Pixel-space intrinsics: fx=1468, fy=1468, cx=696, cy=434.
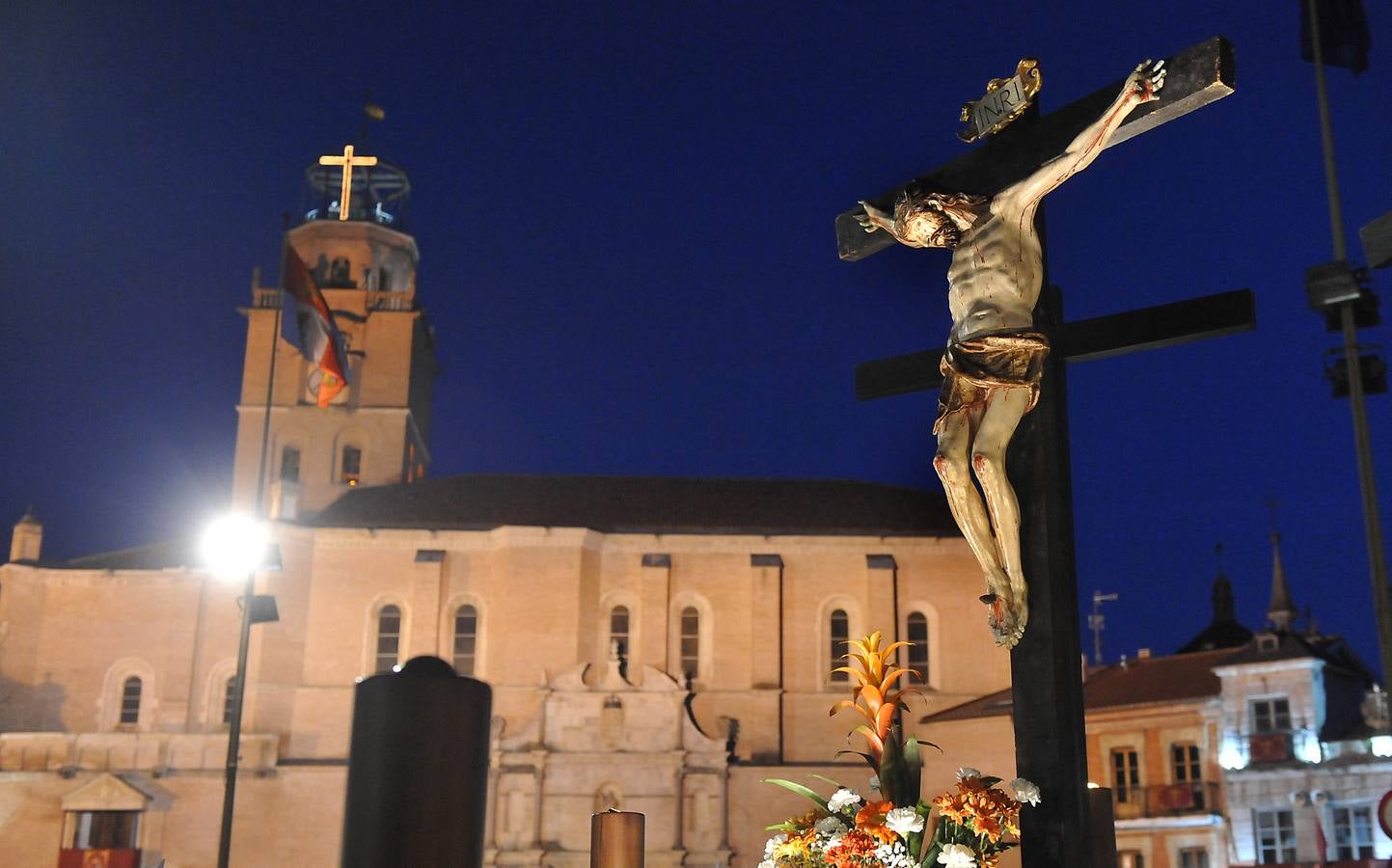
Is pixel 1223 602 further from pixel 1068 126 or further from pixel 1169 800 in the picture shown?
pixel 1068 126

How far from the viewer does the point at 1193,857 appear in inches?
1678

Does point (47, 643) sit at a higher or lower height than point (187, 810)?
Answer: higher

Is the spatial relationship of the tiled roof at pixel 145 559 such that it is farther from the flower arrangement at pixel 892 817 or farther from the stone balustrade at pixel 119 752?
the flower arrangement at pixel 892 817

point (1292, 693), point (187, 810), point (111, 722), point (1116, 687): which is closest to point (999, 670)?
point (1116, 687)

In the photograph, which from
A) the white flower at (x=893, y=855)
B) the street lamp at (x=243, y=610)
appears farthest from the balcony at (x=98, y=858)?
the white flower at (x=893, y=855)

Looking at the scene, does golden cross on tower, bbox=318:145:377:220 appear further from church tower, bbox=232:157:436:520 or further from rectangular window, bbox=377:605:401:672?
rectangular window, bbox=377:605:401:672

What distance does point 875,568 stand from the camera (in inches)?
2008

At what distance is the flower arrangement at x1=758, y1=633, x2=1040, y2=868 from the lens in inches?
252

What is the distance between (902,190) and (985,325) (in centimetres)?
92

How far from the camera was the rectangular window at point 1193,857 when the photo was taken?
4244 centimetres

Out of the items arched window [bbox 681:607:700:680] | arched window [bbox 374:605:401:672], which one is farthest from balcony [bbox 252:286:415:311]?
arched window [bbox 681:607:700:680]

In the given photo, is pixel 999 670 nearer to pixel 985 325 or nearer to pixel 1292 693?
pixel 1292 693

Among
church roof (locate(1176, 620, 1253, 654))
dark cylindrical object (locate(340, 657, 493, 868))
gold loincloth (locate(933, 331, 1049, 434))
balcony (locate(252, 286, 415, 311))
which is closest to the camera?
dark cylindrical object (locate(340, 657, 493, 868))

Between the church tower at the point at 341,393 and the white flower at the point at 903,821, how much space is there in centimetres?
5056
